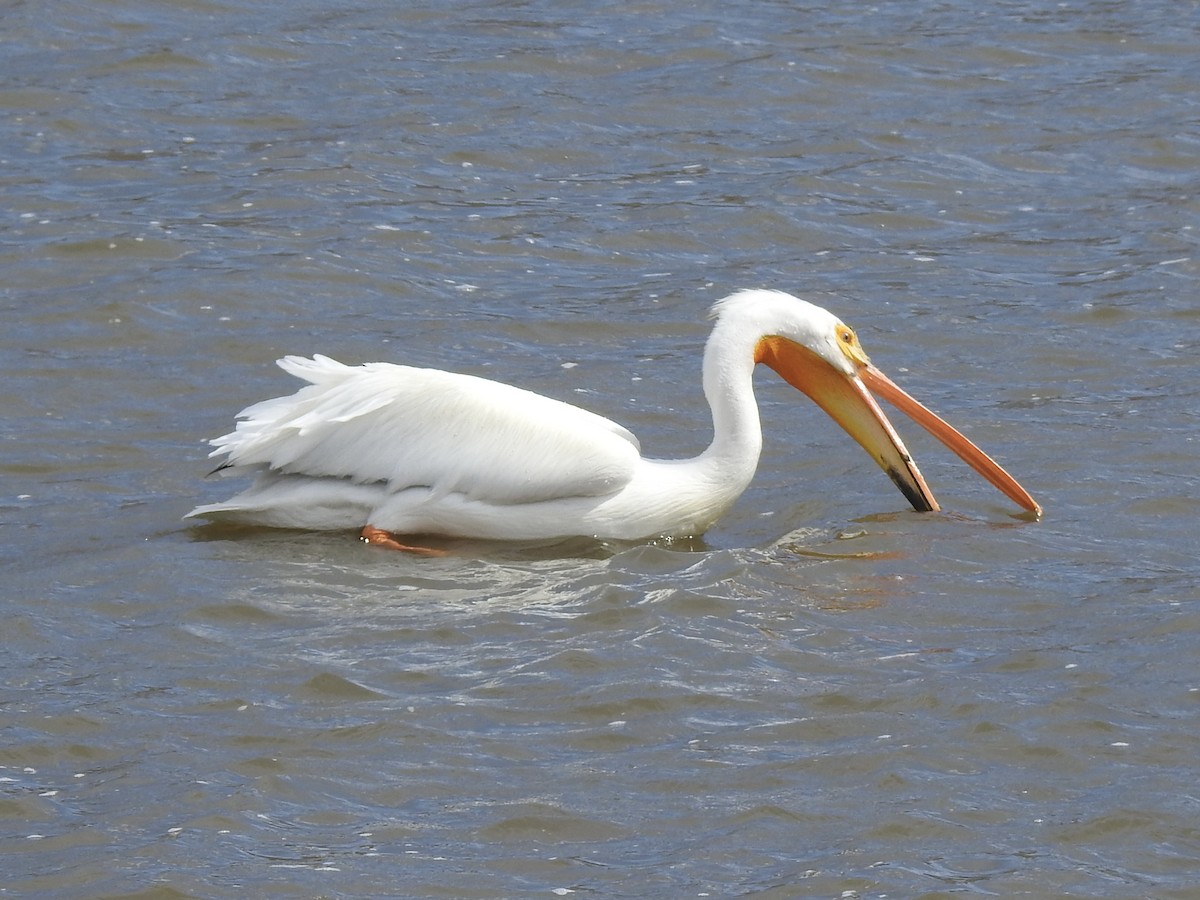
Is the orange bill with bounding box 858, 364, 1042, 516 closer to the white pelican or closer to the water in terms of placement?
the water

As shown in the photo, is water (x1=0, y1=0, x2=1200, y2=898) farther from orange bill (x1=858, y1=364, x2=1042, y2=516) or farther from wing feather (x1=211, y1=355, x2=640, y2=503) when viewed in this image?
wing feather (x1=211, y1=355, x2=640, y2=503)

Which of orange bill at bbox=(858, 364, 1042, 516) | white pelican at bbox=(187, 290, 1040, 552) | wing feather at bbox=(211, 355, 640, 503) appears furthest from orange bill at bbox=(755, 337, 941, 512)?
wing feather at bbox=(211, 355, 640, 503)

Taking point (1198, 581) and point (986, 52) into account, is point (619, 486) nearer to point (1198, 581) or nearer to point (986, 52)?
point (1198, 581)

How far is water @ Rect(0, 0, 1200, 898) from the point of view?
4160 mm

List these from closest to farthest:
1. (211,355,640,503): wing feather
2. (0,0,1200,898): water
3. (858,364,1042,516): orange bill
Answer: (0,0,1200,898): water → (211,355,640,503): wing feather → (858,364,1042,516): orange bill

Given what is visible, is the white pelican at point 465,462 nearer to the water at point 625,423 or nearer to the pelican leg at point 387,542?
the pelican leg at point 387,542

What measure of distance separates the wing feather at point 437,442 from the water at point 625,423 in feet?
0.78

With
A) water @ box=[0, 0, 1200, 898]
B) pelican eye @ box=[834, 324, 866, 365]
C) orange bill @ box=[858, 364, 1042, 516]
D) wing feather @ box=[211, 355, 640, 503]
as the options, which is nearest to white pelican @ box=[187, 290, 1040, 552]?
wing feather @ box=[211, 355, 640, 503]

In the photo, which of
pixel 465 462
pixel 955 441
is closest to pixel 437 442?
pixel 465 462

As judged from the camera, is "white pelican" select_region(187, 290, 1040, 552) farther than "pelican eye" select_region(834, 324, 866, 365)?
No

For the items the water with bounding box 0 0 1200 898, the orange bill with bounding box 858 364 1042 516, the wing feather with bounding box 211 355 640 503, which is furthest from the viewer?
the orange bill with bounding box 858 364 1042 516

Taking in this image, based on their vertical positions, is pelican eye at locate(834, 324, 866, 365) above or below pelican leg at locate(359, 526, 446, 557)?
above

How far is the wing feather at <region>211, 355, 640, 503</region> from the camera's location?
19.1 feet

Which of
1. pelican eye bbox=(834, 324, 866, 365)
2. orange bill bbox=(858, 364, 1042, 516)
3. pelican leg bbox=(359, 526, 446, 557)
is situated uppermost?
pelican eye bbox=(834, 324, 866, 365)
